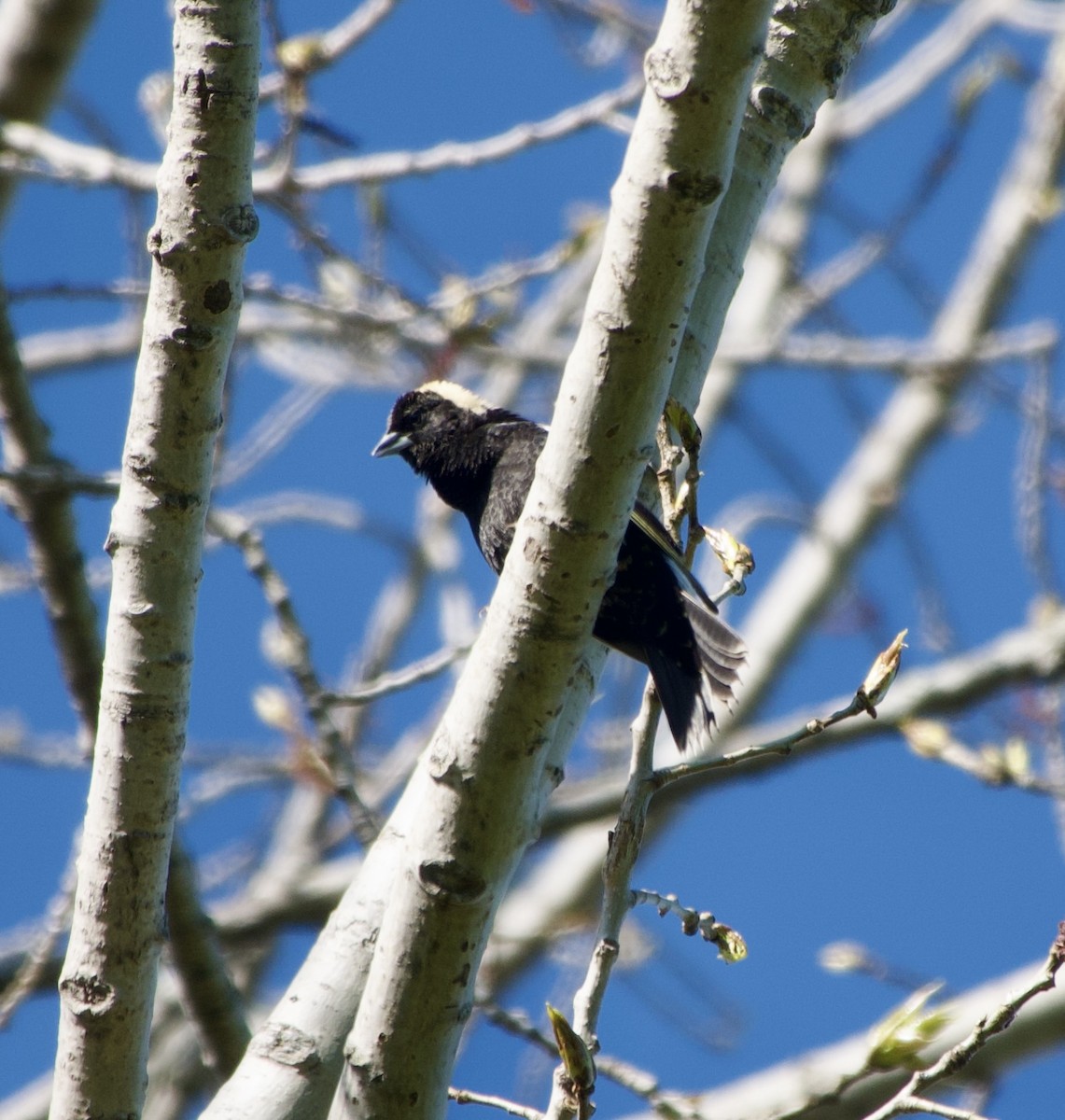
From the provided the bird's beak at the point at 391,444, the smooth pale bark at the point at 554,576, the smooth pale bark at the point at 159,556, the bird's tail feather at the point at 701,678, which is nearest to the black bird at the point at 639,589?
the bird's tail feather at the point at 701,678

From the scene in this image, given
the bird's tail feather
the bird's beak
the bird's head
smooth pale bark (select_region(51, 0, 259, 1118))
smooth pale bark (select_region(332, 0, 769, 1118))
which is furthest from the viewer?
the bird's beak

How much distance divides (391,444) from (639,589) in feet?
4.13

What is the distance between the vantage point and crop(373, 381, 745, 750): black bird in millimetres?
3084

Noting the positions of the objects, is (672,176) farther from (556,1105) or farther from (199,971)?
(199,971)

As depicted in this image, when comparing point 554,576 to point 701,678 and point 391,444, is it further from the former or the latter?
point 391,444

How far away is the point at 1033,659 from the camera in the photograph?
15.9ft

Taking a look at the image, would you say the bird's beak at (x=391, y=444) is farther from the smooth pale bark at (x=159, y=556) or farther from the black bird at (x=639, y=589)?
the smooth pale bark at (x=159, y=556)

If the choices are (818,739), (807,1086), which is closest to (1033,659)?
(818,739)

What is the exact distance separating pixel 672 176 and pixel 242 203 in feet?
1.93

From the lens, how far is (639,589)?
10.5 ft

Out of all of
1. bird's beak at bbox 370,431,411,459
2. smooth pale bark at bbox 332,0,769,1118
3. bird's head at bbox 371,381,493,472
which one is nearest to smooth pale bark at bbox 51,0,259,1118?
smooth pale bark at bbox 332,0,769,1118

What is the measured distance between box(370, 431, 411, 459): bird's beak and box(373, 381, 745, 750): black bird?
0.25 m

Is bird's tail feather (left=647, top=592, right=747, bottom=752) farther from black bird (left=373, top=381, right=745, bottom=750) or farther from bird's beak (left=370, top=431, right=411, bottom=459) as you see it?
bird's beak (left=370, top=431, right=411, bottom=459)

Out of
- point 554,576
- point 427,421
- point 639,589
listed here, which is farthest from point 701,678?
point 554,576
